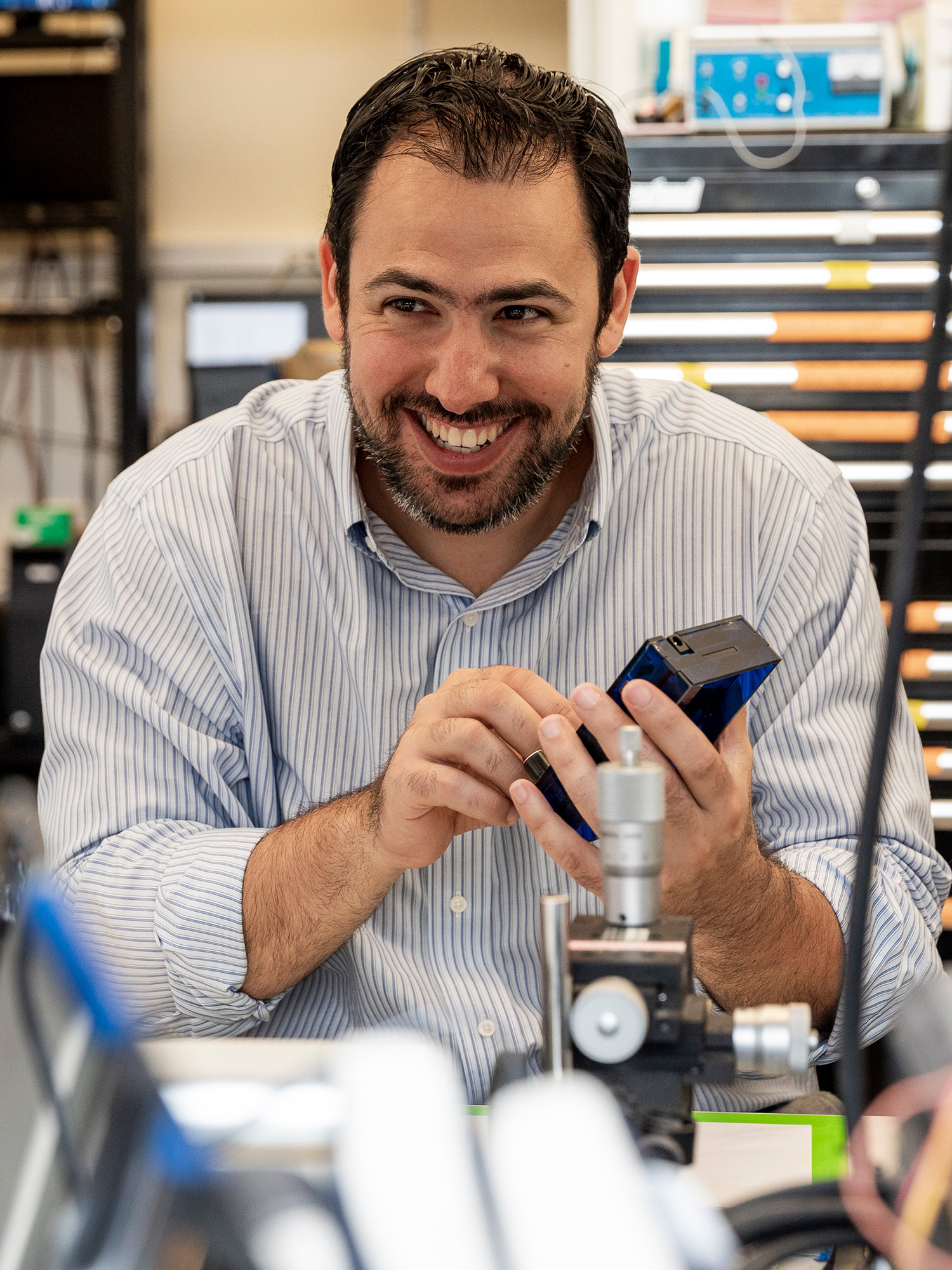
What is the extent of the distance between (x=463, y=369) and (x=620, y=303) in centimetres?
29

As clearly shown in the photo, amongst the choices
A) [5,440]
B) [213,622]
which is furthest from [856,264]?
[5,440]

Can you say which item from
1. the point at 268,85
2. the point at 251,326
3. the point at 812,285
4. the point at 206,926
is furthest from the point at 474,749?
the point at 268,85

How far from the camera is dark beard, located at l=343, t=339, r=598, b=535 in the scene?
111 centimetres

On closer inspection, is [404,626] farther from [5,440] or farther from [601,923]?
[5,440]

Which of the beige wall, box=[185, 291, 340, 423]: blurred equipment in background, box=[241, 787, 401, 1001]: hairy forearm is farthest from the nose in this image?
the beige wall

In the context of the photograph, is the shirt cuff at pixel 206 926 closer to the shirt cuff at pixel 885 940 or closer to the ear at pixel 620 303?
the shirt cuff at pixel 885 940

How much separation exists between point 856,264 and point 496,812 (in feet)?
4.78

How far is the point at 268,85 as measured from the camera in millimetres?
3467

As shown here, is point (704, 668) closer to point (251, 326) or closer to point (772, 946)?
point (772, 946)

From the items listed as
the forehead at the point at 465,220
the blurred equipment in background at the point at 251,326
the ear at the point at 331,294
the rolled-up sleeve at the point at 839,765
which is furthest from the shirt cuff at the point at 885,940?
the blurred equipment in background at the point at 251,326

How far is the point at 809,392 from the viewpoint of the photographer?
6.61ft

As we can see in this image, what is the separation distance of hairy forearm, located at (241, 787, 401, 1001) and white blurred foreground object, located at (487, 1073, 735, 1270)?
47 centimetres

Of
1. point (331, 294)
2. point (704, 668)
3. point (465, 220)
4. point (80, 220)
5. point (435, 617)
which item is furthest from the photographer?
point (80, 220)

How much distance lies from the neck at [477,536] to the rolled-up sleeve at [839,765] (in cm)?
22
